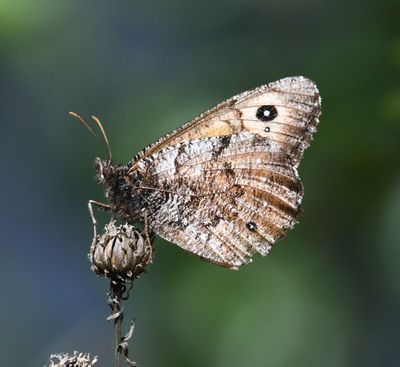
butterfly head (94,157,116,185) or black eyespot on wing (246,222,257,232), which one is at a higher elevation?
black eyespot on wing (246,222,257,232)

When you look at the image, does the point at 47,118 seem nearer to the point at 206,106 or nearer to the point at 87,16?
the point at 87,16

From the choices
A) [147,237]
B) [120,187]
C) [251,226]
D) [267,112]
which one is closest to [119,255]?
[147,237]


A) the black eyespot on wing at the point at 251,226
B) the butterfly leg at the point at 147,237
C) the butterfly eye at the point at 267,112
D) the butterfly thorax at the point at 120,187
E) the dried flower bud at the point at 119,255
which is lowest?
the dried flower bud at the point at 119,255

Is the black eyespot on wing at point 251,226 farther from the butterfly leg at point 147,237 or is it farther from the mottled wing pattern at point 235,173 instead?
the butterfly leg at point 147,237

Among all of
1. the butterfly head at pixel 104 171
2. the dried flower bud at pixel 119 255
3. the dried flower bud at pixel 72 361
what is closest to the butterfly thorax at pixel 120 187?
the butterfly head at pixel 104 171

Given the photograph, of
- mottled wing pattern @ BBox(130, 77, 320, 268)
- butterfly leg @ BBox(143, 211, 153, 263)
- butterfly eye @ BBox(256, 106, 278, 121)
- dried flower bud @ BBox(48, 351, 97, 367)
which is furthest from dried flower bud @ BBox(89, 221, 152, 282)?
butterfly eye @ BBox(256, 106, 278, 121)

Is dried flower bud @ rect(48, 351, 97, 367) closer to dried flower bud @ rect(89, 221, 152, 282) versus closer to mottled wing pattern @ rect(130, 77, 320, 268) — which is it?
dried flower bud @ rect(89, 221, 152, 282)

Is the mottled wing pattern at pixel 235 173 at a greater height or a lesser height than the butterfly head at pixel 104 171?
greater
